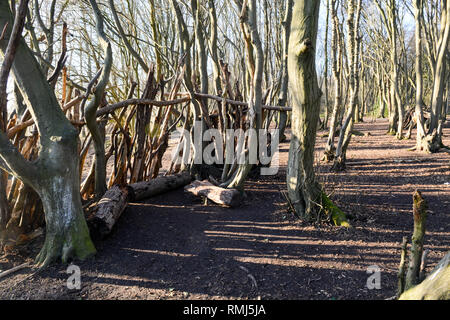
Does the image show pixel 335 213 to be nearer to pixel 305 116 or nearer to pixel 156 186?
pixel 305 116

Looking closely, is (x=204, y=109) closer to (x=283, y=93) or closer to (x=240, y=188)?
(x=240, y=188)

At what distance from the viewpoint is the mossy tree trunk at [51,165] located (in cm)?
257

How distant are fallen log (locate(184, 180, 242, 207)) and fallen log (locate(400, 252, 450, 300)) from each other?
2.37 meters

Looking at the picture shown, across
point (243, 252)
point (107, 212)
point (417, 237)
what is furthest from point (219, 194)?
point (417, 237)

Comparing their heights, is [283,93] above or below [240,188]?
above

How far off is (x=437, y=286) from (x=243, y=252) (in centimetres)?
161

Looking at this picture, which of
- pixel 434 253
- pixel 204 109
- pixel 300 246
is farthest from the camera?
pixel 204 109

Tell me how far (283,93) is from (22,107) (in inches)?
179

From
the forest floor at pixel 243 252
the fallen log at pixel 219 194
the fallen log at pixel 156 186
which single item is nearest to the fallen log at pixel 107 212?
the forest floor at pixel 243 252

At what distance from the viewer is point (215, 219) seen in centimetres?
353

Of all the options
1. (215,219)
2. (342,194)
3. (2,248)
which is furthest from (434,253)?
(2,248)

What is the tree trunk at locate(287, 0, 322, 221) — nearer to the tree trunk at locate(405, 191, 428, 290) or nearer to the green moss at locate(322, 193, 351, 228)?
the green moss at locate(322, 193, 351, 228)

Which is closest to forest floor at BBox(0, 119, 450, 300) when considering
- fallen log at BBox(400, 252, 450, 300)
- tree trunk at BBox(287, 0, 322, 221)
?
tree trunk at BBox(287, 0, 322, 221)

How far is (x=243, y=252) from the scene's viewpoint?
282 centimetres
